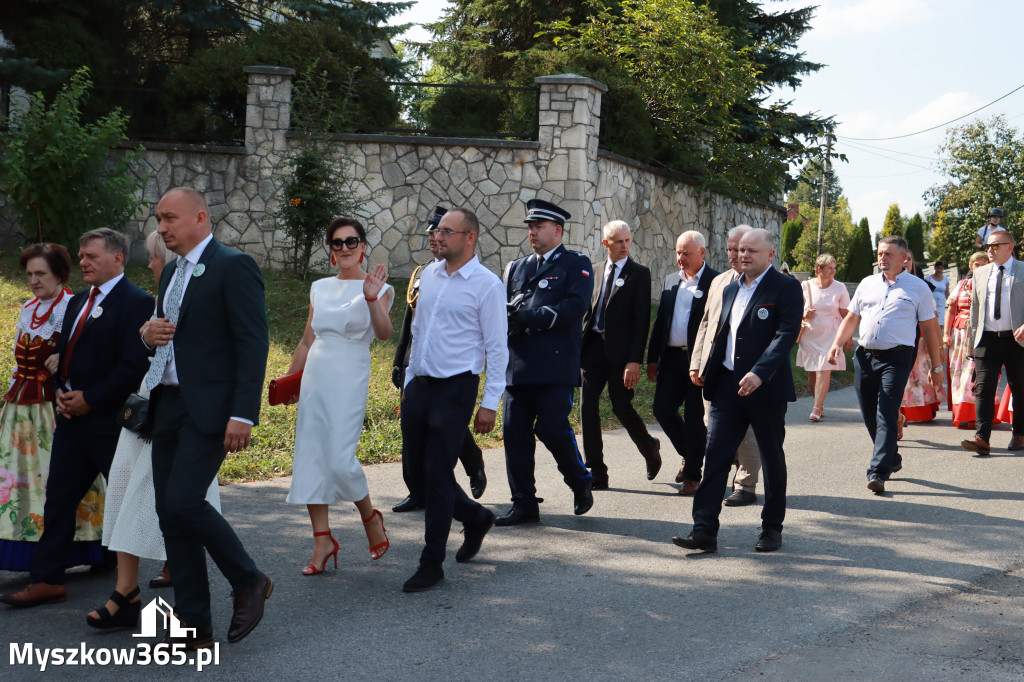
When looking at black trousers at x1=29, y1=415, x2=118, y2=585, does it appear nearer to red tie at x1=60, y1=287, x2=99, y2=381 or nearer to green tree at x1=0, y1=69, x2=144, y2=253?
red tie at x1=60, y1=287, x2=99, y2=381

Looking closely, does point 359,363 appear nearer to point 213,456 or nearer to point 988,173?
point 213,456

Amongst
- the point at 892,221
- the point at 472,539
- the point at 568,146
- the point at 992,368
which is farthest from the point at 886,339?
the point at 892,221

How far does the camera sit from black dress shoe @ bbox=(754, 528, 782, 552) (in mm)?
6036

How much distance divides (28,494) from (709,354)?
3909mm

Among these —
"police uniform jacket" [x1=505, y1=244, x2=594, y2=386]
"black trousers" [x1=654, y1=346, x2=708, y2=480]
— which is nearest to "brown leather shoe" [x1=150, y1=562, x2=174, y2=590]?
"police uniform jacket" [x1=505, y1=244, x2=594, y2=386]

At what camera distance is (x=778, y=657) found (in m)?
4.29

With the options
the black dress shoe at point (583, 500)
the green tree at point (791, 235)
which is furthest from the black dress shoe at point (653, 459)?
the green tree at point (791, 235)

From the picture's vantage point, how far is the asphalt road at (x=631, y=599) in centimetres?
422

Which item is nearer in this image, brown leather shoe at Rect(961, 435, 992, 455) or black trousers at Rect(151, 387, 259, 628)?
black trousers at Rect(151, 387, 259, 628)

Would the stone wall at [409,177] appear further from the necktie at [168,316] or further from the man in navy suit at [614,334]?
the necktie at [168,316]

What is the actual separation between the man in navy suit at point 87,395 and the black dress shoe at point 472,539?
1.92m

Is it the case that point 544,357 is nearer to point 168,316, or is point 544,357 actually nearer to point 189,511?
point 168,316

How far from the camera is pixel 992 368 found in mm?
9734

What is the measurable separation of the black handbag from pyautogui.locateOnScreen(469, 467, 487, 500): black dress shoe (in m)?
3.12
